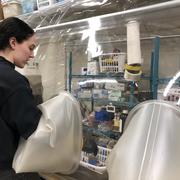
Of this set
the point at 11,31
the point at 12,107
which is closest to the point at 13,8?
the point at 11,31

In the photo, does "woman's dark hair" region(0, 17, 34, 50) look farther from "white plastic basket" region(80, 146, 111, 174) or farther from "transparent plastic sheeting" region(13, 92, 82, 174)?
"white plastic basket" region(80, 146, 111, 174)

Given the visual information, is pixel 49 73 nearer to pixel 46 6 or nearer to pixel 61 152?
pixel 46 6

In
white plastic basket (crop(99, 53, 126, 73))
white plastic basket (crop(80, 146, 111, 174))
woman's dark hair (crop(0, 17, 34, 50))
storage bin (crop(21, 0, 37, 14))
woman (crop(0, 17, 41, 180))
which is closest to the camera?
woman (crop(0, 17, 41, 180))

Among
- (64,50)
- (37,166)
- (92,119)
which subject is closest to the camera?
(37,166)

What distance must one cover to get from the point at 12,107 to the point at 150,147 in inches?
20.3

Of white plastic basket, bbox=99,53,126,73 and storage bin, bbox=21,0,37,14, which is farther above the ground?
storage bin, bbox=21,0,37,14

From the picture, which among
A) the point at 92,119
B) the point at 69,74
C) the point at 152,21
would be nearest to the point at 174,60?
the point at 152,21

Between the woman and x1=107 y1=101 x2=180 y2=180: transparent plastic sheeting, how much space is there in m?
0.35

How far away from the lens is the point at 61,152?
99cm

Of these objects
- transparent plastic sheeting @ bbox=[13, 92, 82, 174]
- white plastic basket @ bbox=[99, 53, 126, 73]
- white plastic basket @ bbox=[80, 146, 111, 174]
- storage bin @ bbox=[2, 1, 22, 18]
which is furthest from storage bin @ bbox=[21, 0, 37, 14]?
white plastic basket @ bbox=[80, 146, 111, 174]

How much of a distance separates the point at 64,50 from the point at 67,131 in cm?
97

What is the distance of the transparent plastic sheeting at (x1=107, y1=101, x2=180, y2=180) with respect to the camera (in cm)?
66

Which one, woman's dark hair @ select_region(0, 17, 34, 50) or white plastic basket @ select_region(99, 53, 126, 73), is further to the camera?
white plastic basket @ select_region(99, 53, 126, 73)

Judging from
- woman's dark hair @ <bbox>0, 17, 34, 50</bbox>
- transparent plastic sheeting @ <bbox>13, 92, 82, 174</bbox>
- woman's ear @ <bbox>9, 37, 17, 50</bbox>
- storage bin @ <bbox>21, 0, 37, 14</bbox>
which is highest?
storage bin @ <bbox>21, 0, 37, 14</bbox>
